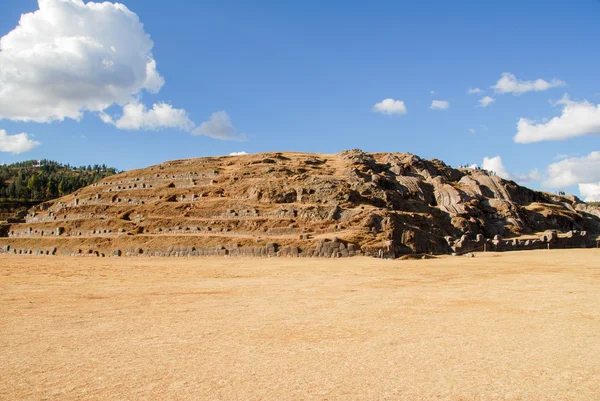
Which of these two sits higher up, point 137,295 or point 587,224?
point 587,224

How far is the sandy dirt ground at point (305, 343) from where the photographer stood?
6488 millimetres

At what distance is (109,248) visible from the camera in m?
46.1

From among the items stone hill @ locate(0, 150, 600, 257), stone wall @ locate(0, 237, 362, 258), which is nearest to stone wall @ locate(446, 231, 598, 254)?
stone hill @ locate(0, 150, 600, 257)

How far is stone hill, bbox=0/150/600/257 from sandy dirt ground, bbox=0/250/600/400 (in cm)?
2071

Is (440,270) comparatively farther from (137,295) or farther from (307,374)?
(307,374)

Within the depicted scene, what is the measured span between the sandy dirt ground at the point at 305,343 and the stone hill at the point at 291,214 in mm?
20706

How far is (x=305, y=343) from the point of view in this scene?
8.98m

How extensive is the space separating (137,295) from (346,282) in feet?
30.5

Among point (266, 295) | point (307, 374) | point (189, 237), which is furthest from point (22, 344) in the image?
point (189, 237)

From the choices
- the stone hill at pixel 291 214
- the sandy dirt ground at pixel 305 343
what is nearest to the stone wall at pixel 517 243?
the stone hill at pixel 291 214

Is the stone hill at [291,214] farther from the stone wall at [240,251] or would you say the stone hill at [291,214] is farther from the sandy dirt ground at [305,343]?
the sandy dirt ground at [305,343]

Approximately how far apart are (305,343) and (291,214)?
35.2m

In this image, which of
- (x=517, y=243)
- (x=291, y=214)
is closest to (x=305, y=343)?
(x=291, y=214)

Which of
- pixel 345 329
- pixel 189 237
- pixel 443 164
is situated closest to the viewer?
pixel 345 329
